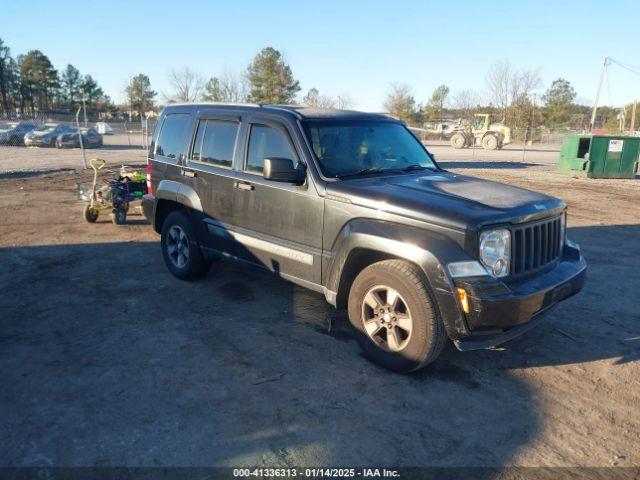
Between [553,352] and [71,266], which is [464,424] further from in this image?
[71,266]

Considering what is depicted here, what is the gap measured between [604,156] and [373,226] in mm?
18266

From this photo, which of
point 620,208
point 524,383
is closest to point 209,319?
point 524,383

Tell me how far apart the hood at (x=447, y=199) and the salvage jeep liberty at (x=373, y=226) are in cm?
1

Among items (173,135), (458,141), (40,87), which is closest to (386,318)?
(173,135)

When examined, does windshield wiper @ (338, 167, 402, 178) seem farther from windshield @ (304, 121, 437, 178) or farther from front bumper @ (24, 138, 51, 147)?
front bumper @ (24, 138, 51, 147)

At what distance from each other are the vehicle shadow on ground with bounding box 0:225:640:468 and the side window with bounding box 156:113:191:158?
1635 millimetres

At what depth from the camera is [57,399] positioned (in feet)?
10.8

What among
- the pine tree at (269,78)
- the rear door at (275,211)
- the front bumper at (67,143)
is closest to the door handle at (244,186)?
the rear door at (275,211)

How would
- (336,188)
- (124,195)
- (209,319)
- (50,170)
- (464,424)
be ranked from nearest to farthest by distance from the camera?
(464,424)
(336,188)
(209,319)
(124,195)
(50,170)

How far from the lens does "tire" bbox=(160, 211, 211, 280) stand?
5.49 m

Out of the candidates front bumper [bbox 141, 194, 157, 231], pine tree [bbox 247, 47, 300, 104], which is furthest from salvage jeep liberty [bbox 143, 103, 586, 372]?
pine tree [bbox 247, 47, 300, 104]

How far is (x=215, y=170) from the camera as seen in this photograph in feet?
16.6

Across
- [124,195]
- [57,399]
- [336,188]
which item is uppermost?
[336,188]

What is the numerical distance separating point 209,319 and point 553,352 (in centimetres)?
326
